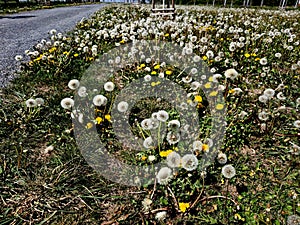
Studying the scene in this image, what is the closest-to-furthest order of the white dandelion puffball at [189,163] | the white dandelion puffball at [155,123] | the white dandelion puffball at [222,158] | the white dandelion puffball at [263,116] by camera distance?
the white dandelion puffball at [189,163]
the white dandelion puffball at [222,158]
the white dandelion puffball at [155,123]
the white dandelion puffball at [263,116]

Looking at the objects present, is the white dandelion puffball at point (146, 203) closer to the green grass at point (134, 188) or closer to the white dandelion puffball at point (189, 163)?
the green grass at point (134, 188)

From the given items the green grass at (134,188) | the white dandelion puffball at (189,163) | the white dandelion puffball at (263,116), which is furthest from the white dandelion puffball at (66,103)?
the white dandelion puffball at (263,116)

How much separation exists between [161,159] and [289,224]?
1.17 meters

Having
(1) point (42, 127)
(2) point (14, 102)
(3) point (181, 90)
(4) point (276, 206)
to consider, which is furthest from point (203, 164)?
(2) point (14, 102)

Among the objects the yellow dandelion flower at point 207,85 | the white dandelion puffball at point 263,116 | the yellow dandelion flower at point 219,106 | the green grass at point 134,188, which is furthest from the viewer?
the yellow dandelion flower at point 207,85

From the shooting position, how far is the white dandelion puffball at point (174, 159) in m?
2.13

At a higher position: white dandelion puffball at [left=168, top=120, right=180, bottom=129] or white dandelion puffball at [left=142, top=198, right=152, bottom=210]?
white dandelion puffball at [left=168, top=120, right=180, bottom=129]

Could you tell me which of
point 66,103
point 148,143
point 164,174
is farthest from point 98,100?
point 164,174

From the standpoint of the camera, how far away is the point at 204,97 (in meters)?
3.34

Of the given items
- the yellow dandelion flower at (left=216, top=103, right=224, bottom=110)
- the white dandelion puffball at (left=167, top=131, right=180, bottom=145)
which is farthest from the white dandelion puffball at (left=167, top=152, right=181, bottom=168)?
the yellow dandelion flower at (left=216, top=103, right=224, bottom=110)

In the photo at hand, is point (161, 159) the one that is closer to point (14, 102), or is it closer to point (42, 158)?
point (42, 158)

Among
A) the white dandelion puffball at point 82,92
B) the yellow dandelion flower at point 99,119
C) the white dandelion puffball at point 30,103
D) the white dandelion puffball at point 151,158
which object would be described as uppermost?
the white dandelion puffball at point 82,92

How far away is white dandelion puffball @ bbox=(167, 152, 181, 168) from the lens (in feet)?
6.98

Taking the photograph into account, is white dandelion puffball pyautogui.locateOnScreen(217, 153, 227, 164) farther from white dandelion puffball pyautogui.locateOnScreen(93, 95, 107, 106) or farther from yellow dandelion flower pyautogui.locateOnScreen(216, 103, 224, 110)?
white dandelion puffball pyautogui.locateOnScreen(93, 95, 107, 106)
